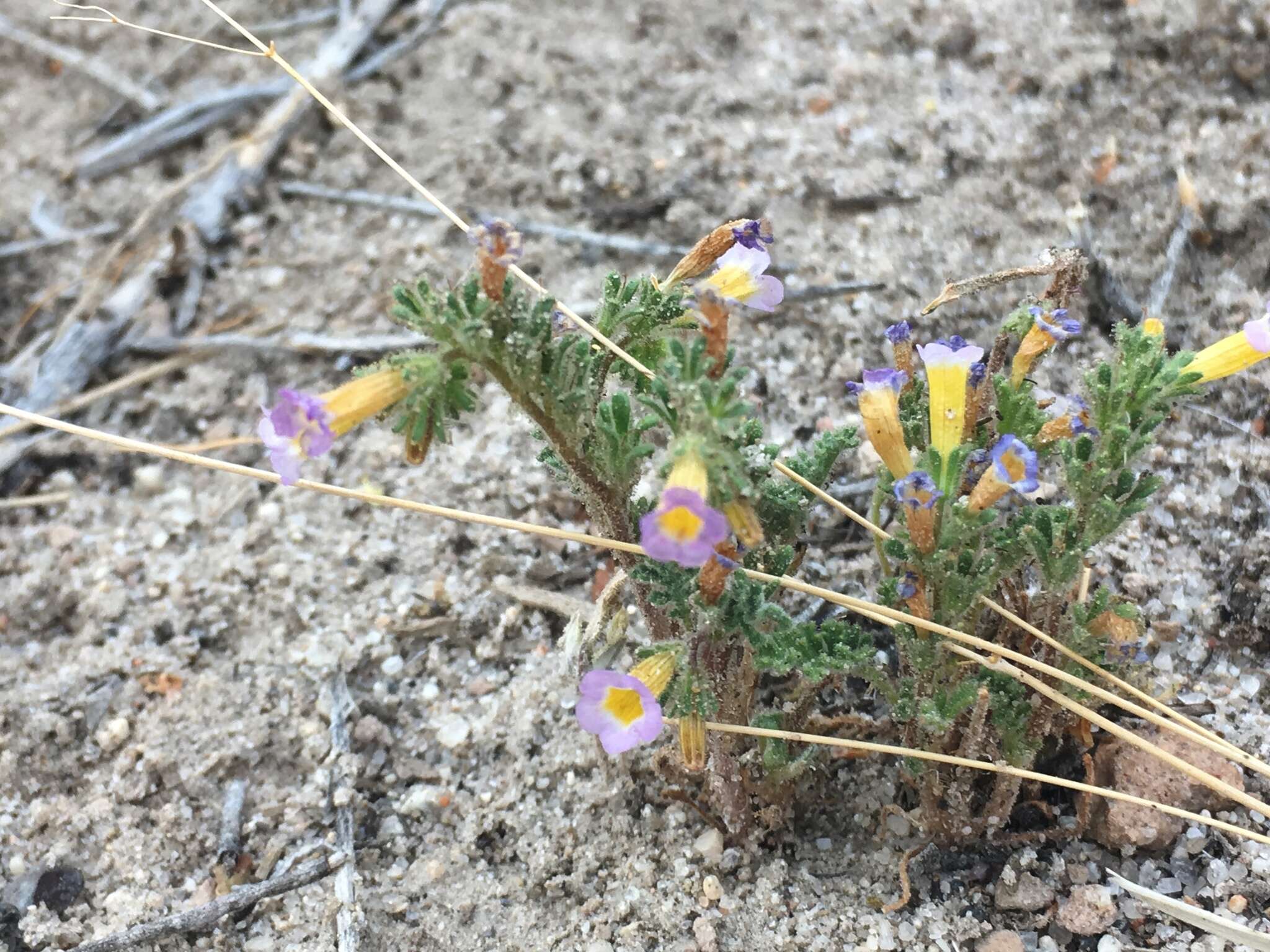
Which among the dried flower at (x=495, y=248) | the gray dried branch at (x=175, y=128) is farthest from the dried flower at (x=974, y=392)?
the gray dried branch at (x=175, y=128)

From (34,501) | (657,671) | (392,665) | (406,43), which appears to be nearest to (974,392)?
(657,671)

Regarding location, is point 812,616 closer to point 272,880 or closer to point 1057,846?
point 1057,846

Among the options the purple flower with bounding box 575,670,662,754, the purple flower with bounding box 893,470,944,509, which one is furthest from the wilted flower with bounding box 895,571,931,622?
the purple flower with bounding box 575,670,662,754

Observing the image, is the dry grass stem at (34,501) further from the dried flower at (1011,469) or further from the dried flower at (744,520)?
the dried flower at (1011,469)

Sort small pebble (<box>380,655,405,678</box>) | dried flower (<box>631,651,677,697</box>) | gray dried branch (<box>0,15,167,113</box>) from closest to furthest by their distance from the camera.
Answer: dried flower (<box>631,651,677,697</box>), small pebble (<box>380,655,405,678</box>), gray dried branch (<box>0,15,167,113</box>)

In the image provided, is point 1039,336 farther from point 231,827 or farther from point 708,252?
point 231,827

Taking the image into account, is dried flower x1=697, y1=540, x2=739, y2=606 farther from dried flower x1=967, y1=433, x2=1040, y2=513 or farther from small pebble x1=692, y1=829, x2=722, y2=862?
small pebble x1=692, y1=829, x2=722, y2=862
